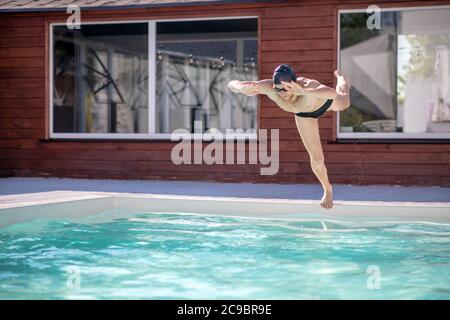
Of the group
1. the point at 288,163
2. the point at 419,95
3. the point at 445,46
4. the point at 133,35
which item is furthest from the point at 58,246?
the point at 419,95

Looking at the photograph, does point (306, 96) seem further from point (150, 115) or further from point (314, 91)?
point (150, 115)

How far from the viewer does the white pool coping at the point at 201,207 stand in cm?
664

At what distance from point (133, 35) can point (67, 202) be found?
682cm

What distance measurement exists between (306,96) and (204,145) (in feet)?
13.2

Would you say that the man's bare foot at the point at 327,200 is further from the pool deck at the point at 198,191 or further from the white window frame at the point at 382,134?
the white window frame at the point at 382,134

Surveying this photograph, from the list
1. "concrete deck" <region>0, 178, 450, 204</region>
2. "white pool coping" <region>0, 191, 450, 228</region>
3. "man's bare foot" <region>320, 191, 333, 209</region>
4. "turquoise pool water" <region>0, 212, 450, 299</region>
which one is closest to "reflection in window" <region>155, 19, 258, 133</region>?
"concrete deck" <region>0, 178, 450, 204</region>

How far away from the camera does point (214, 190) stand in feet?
29.4

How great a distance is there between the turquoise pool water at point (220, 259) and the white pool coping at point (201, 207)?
126 millimetres

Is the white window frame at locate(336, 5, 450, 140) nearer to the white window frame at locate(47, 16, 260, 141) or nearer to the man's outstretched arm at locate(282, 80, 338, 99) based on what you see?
the white window frame at locate(47, 16, 260, 141)

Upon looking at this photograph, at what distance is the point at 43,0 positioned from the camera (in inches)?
416

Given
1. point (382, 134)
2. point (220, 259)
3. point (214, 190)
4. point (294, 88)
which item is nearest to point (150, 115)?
point (214, 190)

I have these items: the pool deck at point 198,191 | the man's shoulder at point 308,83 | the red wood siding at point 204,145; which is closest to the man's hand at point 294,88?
the man's shoulder at point 308,83

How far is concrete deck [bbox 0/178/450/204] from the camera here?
8055 mm

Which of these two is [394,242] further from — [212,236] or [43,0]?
[43,0]
